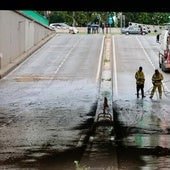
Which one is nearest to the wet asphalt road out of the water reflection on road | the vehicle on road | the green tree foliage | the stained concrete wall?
the water reflection on road

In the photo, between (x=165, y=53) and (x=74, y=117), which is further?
(x=165, y=53)

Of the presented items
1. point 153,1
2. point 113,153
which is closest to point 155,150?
point 113,153

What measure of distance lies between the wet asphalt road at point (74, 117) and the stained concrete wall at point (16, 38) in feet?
4.69

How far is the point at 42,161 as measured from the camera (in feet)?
53.1

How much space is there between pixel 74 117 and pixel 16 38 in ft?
95.0

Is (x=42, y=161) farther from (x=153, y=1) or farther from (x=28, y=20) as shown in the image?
(x=28, y=20)

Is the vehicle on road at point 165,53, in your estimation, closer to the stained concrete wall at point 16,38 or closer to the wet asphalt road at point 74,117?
the wet asphalt road at point 74,117

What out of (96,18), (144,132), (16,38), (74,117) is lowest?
(74,117)

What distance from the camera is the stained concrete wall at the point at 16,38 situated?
47562mm

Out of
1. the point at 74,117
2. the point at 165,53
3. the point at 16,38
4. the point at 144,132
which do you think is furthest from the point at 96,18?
the point at 144,132

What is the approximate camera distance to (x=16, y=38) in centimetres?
5375

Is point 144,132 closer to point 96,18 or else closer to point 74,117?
point 74,117

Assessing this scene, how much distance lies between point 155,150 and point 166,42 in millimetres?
29408

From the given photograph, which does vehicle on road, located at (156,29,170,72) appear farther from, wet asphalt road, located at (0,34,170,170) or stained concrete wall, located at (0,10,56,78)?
stained concrete wall, located at (0,10,56,78)
